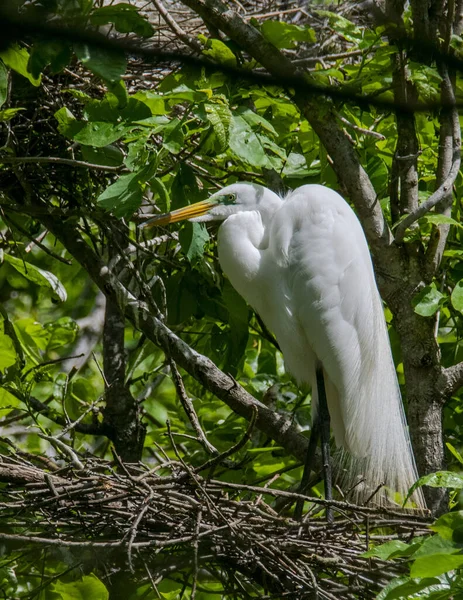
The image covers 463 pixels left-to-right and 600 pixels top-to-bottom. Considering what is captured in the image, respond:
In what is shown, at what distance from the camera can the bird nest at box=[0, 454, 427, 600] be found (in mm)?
1928

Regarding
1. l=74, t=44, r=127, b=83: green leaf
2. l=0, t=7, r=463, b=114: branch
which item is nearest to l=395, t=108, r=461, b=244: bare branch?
l=74, t=44, r=127, b=83: green leaf

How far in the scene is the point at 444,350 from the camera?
2.76m

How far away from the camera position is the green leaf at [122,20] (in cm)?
198

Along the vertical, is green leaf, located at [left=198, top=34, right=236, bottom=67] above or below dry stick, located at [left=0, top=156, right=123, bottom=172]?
above

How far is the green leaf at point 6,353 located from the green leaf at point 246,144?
855mm

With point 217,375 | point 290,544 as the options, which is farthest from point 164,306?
point 290,544

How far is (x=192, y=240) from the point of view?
2.50 m

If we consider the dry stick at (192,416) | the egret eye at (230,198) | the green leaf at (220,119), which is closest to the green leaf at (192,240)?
the egret eye at (230,198)

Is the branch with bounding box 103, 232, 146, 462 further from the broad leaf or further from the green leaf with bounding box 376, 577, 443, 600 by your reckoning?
the green leaf with bounding box 376, 577, 443, 600

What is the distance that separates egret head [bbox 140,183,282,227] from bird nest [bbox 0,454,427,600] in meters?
0.86

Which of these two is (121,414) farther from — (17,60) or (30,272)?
(17,60)

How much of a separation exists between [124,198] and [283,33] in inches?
27.0

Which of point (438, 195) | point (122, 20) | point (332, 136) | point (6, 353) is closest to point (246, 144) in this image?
point (332, 136)

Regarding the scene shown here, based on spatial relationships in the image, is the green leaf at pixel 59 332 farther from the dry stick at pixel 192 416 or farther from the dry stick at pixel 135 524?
the dry stick at pixel 135 524
